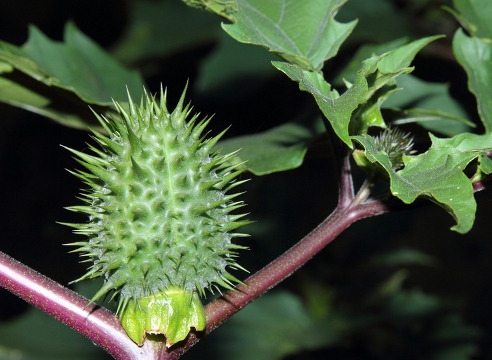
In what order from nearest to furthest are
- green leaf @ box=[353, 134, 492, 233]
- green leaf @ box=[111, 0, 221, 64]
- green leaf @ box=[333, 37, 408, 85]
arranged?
green leaf @ box=[353, 134, 492, 233] < green leaf @ box=[333, 37, 408, 85] < green leaf @ box=[111, 0, 221, 64]

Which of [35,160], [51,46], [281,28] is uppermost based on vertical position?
[51,46]

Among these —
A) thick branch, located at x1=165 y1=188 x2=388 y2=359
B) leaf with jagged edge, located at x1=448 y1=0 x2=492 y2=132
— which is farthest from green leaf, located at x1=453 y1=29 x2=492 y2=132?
thick branch, located at x1=165 y1=188 x2=388 y2=359

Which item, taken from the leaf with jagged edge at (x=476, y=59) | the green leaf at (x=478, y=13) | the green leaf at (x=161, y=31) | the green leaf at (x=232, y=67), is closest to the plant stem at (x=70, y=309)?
the leaf with jagged edge at (x=476, y=59)

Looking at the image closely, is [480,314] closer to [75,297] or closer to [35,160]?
[35,160]

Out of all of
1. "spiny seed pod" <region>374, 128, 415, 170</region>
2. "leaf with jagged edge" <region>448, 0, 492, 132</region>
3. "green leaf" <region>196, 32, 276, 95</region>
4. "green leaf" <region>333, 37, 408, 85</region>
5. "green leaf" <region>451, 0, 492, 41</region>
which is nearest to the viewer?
"spiny seed pod" <region>374, 128, 415, 170</region>

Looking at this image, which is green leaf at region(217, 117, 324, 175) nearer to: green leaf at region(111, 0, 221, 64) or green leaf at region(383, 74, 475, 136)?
green leaf at region(383, 74, 475, 136)

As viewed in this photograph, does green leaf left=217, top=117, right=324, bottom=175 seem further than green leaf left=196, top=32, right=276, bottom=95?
No

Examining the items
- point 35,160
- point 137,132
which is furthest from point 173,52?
point 137,132
